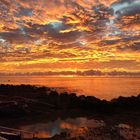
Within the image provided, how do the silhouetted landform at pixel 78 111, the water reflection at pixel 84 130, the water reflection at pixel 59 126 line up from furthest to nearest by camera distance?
the silhouetted landform at pixel 78 111
the water reflection at pixel 59 126
the water reflection at pixel 84 130

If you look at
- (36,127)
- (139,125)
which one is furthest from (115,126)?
(36,127)

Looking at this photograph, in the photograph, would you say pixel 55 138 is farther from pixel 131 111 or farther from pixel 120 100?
pixel 120 100

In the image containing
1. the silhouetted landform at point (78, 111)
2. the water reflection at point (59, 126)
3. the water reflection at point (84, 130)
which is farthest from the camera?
the silhouetted landform at point (78, 111)

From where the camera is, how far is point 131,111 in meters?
39.0

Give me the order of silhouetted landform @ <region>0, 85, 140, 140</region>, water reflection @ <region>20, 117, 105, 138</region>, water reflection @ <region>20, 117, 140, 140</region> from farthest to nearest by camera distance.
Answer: silhouetted landform @ <region>0, 85, 140, 140</region> < water reflection @ <region>20, 117, 105, 138</region> < water reflection @ <region>20, 117, 140, 140</region>

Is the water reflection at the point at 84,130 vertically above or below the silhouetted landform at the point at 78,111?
below

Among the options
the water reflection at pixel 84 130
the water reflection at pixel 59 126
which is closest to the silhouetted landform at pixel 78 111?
the water reflection at pixel 84 130

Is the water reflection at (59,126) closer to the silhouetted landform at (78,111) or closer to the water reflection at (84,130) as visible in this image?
the water reflection at (84,130)

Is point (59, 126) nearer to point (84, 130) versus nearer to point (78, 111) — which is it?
point (84, 130)

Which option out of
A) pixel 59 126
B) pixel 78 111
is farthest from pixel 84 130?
pixel 78 111

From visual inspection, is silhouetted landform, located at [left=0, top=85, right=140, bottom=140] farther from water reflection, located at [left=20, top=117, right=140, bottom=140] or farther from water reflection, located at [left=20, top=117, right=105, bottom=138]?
water reflection, located at [left=20, top=117, right=105, bottom=138]

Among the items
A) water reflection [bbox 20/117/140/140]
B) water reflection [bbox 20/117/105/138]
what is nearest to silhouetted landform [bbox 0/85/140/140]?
water reflection [bbox 20/117/140/140]

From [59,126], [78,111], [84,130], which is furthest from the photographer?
[78,111]

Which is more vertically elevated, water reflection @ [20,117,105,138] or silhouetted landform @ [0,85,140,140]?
silhouetted landform @ [0,85,140,140]
